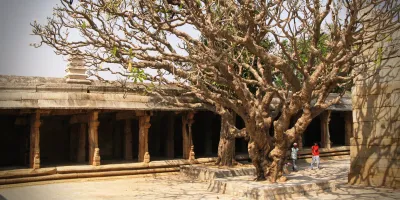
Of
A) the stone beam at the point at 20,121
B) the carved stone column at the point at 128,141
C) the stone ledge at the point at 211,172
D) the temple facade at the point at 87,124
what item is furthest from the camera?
the carved stone column at the point at 128,141

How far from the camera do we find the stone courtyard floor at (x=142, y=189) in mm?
11477

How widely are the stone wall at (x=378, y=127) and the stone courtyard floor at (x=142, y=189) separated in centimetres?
64

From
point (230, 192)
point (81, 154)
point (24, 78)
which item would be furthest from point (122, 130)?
point (230, 192)

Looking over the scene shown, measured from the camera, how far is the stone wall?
40.3 feet

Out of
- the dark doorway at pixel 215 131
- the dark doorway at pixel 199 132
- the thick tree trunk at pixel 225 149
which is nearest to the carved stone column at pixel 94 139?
the thick tree trunk at pixel 225 149

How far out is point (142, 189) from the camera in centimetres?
1317

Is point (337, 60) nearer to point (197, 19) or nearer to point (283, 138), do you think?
point (283, 138)

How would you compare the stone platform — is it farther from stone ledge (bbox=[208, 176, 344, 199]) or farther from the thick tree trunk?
the thick tree trunk

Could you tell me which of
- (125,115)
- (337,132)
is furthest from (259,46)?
(337,132)

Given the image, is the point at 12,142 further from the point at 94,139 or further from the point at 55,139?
the point at 94,139

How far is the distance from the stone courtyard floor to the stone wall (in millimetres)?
644

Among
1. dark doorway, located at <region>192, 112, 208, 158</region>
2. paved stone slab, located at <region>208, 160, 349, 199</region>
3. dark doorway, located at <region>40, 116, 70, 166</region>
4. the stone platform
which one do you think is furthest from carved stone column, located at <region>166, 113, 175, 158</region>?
paved stone slab, located at <region>208, 160, 349, 199</region>

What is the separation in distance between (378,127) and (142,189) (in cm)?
782

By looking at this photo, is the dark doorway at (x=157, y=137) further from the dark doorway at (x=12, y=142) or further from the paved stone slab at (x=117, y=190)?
the dark doorway at (x=12, y=142)
